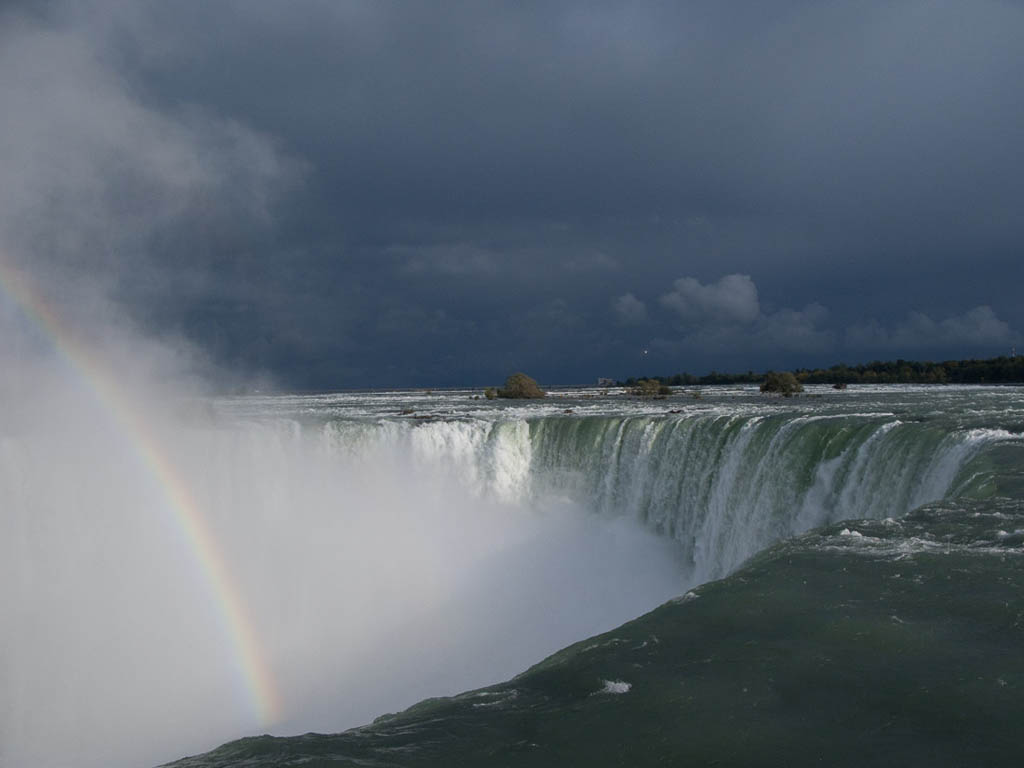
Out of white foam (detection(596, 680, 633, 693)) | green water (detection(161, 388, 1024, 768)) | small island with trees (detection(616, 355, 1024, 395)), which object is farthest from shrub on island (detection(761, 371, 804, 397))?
white foam (detection(596, 680, 633, 693))

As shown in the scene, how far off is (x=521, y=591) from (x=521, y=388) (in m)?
28.4

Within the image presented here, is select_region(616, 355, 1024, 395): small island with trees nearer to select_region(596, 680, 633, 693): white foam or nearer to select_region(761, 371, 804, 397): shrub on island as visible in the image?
select_region(761, 371, 804, 397): shrub on island

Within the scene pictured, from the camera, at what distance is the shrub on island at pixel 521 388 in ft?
144

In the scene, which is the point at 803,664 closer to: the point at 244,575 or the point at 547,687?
the point at 547,687

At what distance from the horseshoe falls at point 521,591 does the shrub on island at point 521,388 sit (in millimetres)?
22207

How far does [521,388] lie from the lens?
44.2 metres

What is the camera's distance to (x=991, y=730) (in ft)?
11.7

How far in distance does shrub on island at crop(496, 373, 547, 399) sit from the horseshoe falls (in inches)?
874

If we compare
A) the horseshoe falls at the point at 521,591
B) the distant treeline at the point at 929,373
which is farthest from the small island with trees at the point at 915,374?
the horseshoe falls at the point at 521,591

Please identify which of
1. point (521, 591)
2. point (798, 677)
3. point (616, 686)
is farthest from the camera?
point (521, 591)

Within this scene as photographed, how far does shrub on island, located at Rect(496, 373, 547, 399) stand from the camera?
43969mm

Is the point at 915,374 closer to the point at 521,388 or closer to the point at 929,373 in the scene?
the point at 929,373

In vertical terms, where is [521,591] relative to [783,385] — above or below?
below

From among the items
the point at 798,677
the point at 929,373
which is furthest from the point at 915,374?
the point at 798,677
